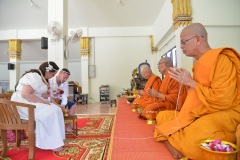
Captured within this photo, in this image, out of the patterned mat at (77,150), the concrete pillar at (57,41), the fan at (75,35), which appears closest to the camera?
the patterned mat at (77,150)

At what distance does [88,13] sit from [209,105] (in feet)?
28.1

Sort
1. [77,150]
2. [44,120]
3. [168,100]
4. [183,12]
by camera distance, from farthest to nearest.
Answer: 1. [183,12]
2. [168,100]
3. [77,150]
4. [44,120]

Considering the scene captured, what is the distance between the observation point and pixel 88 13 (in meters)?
9.02

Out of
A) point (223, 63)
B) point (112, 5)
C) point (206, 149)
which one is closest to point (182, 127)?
point (206, 149)

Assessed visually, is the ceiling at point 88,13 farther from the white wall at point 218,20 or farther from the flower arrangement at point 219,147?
the flower arrangement at point 219,147

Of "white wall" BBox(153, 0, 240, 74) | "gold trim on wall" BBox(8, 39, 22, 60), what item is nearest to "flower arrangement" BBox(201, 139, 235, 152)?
"white wall" BBox(153, 0, 240, 74)

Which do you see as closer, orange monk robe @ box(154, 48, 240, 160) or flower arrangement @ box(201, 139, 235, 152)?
flower arrangement @ box(201, 139, 235, 152)

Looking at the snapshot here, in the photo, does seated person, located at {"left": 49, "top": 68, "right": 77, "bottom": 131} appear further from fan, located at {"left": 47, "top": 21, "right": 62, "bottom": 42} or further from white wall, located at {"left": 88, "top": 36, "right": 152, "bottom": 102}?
white wall, located at {"left": 88, "top": 36, "right": 152, "bottom": 102}

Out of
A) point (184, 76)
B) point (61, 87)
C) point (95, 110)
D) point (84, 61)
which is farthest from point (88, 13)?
point (184, 76)

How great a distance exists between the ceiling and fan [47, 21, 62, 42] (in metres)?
3.29

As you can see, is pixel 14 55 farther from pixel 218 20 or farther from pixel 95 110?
pixel 218 20

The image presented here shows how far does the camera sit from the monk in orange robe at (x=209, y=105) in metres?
1.33

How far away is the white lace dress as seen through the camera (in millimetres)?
2504

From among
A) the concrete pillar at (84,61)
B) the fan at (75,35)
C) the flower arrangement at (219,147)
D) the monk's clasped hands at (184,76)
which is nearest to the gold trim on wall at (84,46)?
the concrete pillar at (84,61)
